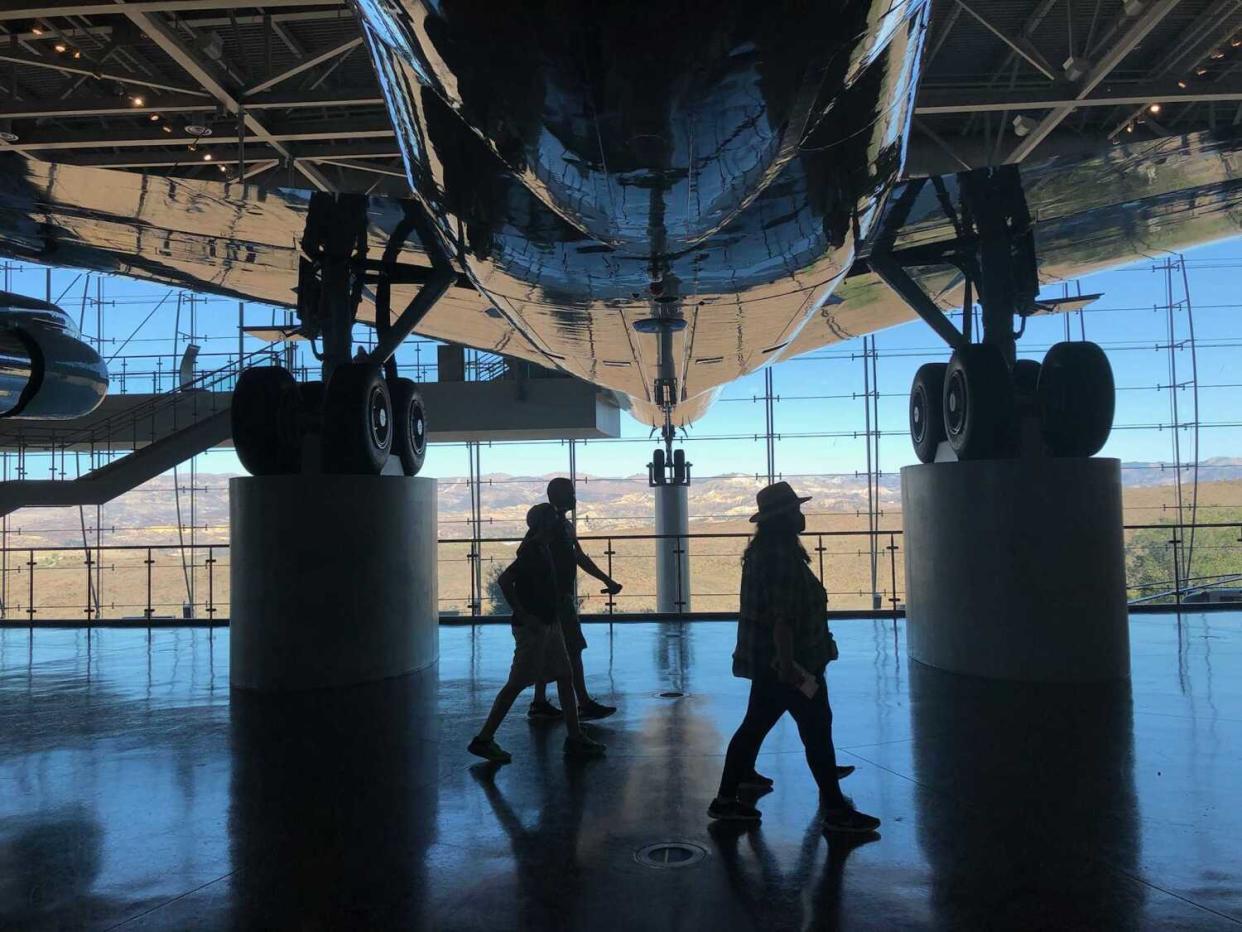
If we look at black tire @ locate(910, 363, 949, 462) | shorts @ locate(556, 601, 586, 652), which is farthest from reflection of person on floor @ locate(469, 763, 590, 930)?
black tire @ locate(910, 363, 949, 462)

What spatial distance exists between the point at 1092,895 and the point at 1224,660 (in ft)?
18.2

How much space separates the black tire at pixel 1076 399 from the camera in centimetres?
666

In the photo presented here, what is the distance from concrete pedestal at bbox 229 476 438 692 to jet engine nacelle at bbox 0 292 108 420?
186 centimetres

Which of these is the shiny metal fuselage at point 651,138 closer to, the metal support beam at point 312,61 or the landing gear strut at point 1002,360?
the landing gear strut at point 1002,360

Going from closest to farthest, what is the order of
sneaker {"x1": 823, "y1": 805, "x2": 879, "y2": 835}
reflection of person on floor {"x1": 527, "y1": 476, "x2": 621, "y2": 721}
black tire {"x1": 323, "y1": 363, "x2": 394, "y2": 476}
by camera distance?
sneaker {"x1": 823, "y1": 805, "x2": 879, "y2": 835}
reflection of person on floor {"x1": 527, "y1": 476, "x2": 621, "y2": 721}
black tire {"x1": 323, "y1": 363, "x2": 394, "y2": 476}

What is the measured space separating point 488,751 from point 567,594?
1184 millimetres

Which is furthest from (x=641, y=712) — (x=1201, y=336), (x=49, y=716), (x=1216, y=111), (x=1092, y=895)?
(x=1201, y=336)

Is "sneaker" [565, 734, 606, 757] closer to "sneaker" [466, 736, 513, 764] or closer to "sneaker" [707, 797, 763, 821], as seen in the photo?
"sneaker" [466, 736, 513, 764]

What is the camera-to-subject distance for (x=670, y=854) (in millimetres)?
3174

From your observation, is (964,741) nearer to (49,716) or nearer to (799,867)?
(799,867)

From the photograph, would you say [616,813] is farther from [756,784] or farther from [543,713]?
[543,713]

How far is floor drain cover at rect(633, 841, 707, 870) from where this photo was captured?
3.08m

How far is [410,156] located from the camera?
12.1 feet

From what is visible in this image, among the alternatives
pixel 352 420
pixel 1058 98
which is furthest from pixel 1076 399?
pixel 1058 98
